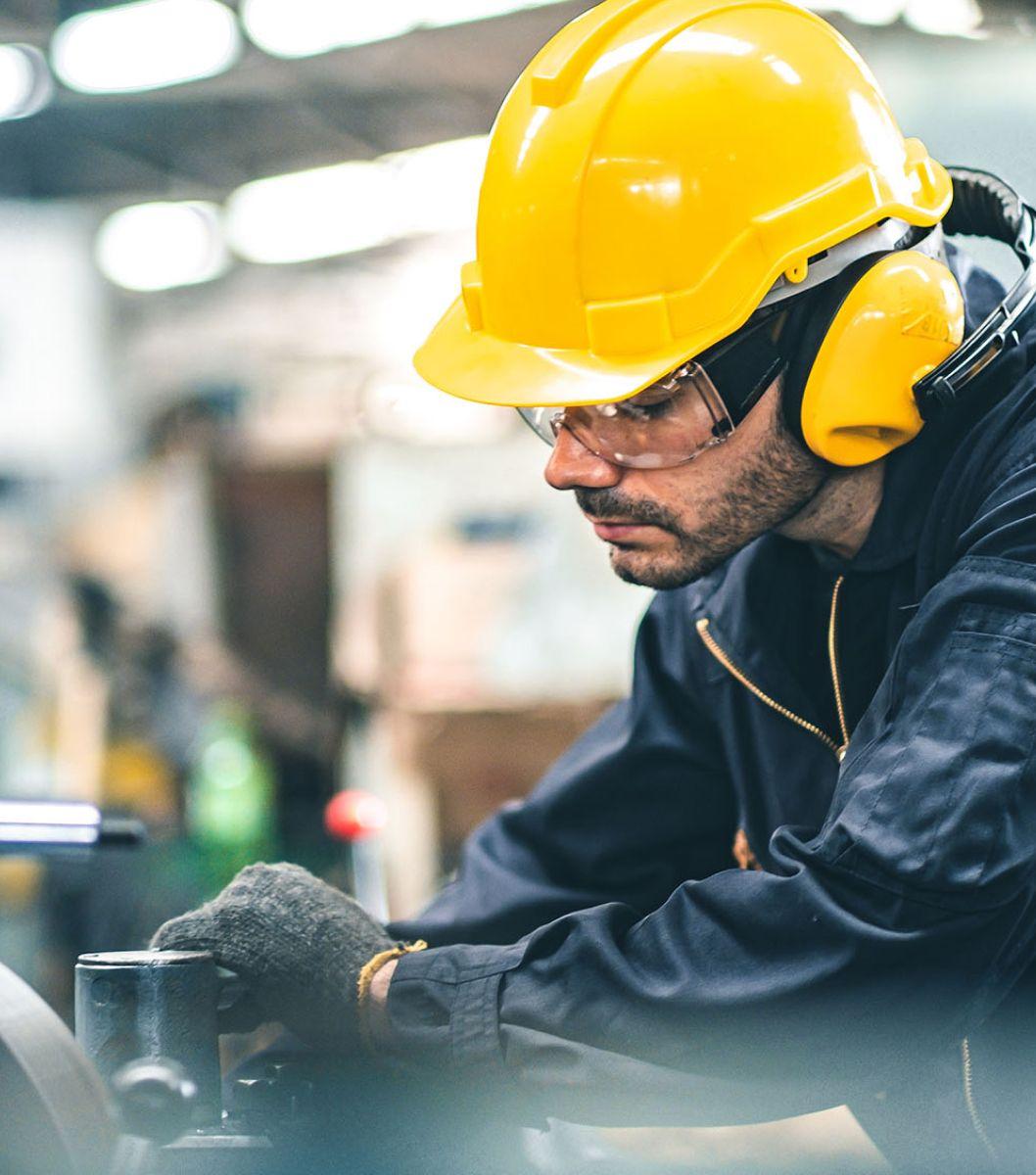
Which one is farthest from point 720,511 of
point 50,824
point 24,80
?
point 24,80

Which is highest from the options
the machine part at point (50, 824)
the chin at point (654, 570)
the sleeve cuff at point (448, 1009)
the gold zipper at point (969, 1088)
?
the chin at point (654, 570)

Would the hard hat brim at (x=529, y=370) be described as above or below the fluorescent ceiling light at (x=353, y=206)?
below

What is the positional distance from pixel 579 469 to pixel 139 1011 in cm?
67

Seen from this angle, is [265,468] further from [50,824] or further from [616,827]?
[50,824]

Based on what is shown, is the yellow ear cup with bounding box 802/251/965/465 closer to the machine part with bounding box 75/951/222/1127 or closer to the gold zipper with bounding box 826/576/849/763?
the gold zipper with bounding box 826/576/849/763

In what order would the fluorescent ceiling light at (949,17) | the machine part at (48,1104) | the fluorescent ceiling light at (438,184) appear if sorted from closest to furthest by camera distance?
A: the machine part at (48,1104), the fluorescent ceiling light at (949,17), the fluorescent ceiling light at (438,184)

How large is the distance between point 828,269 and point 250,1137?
0.95m

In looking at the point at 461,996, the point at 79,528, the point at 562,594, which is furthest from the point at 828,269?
the point at 79,528

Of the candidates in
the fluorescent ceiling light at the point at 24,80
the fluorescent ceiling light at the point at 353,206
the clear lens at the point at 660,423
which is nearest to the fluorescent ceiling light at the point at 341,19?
the fluorescent ceiling light at the point at 24,80

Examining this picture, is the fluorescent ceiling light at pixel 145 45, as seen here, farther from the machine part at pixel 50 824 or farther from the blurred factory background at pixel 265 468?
the machine part at pixel 50 824

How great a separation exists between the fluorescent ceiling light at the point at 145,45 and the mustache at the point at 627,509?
4.62 metres

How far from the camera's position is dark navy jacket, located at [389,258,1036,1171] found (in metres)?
1.19

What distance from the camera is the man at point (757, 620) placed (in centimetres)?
122

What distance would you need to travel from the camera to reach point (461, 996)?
134cm
